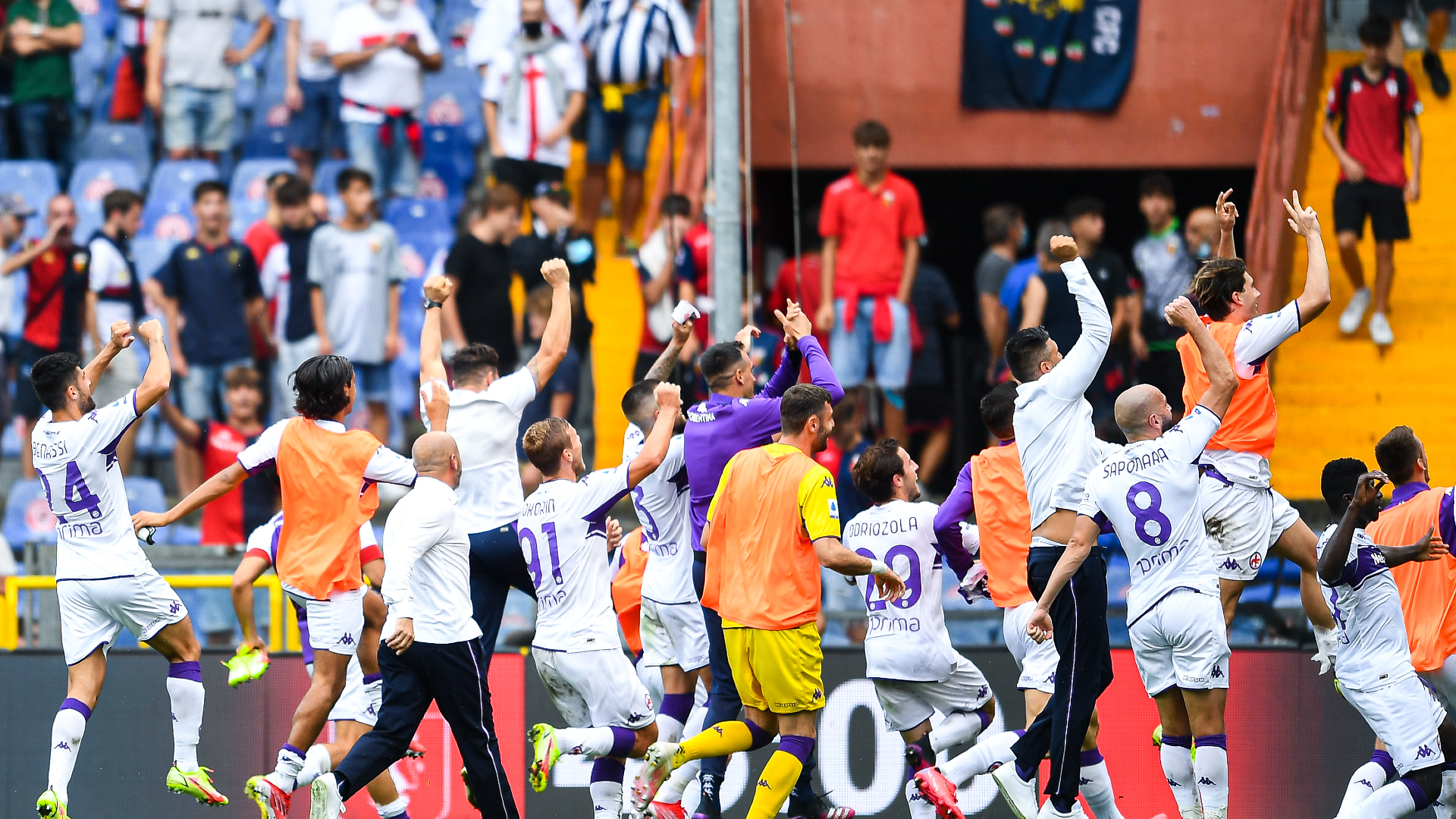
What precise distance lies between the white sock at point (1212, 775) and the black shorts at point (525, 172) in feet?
29.6

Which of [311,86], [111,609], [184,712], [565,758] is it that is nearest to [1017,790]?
[565,758]

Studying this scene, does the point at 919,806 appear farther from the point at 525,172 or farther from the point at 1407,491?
the point at 525,172

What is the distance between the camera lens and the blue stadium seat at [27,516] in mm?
14297

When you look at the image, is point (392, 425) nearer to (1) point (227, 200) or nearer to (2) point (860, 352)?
(1) point (227, 200)

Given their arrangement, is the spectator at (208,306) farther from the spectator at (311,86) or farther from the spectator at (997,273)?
the spectator at (997,273)

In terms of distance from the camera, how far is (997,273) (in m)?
14.4

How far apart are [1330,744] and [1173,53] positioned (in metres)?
8.73

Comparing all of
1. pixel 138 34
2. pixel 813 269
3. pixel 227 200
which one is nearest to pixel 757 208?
pixel 813 269

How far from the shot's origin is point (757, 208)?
1675 cm

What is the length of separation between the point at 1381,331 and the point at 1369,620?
7.61 m

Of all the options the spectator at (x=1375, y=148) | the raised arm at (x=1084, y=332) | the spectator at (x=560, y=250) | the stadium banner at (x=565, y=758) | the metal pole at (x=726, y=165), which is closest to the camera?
the raised arm at (x=1084, y=332)

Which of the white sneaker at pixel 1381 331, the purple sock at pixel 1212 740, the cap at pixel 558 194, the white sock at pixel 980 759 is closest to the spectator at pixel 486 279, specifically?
the cap at pixel 558 194

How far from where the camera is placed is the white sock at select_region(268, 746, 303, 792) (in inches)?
346

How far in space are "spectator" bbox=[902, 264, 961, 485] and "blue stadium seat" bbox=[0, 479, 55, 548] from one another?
7.51m
